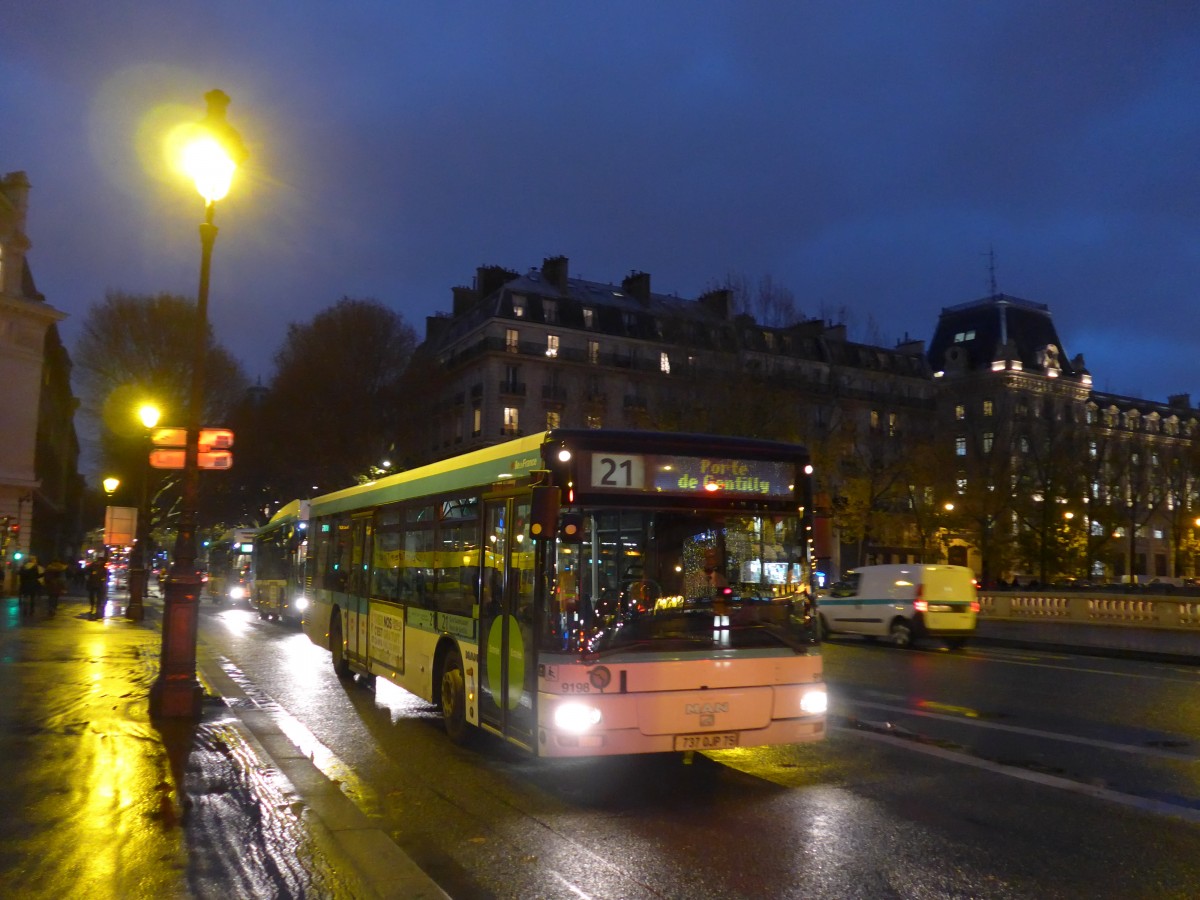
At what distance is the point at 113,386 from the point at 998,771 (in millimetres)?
44340

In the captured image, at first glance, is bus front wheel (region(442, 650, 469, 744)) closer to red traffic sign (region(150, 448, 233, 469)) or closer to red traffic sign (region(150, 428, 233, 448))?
red traffic sign (region(150, 448, 233, 469))

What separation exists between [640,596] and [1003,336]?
74627mm

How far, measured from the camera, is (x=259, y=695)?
539 inches

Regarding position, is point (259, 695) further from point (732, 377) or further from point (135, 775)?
point (732, 377)

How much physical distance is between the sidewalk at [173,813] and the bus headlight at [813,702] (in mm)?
3497

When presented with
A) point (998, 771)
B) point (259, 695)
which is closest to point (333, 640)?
point (259, 695)

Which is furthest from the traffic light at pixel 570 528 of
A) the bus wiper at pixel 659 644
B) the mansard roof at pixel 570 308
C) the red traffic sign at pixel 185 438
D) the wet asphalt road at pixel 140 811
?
the mansard roof at pixel 570 308

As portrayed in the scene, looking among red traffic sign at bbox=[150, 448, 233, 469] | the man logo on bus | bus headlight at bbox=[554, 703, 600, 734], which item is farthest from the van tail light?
bus headlight at bbox=[554, 703, 600, 734]

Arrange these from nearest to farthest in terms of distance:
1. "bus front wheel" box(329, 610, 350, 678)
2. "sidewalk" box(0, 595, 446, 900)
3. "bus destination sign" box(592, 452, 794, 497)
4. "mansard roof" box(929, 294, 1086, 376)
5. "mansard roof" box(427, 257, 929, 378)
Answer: "sidewalk" box(0, 595, 446, 900)
"bus destination sign" box(592, 452, 794, 497)
"bus front wheel" box(329, 610, 350, 678)
"mansard roof" box(427, 257, 929, 378)
"mansard roof" box(929, 294, 1086, 376)

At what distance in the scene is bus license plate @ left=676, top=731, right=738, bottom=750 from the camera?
8.01 meters

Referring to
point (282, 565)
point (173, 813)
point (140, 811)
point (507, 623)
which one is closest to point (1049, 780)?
point (507, 623)

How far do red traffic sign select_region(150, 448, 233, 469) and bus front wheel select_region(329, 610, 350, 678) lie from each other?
3718 mm

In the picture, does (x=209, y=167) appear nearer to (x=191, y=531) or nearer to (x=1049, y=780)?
(x=191, y=531)

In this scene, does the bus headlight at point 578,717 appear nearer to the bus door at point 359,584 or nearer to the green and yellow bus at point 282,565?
the bus door at point 359,584
